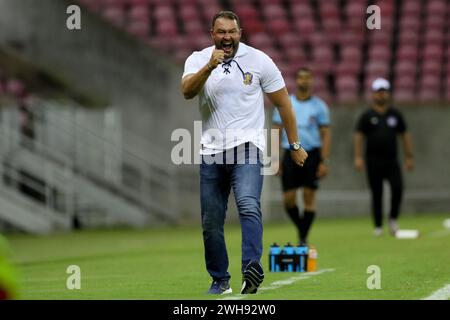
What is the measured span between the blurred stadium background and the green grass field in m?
0.32

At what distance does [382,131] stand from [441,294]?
10124mm

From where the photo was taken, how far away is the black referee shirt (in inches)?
790

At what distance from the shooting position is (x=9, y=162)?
938 inches

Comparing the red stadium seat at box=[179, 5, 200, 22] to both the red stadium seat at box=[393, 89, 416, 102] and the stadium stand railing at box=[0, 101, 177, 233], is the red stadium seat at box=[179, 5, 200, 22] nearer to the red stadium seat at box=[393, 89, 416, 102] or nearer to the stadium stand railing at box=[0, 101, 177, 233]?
the stadium stand railing at box=[0, 101, 177, 233]

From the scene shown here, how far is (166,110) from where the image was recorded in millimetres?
26438

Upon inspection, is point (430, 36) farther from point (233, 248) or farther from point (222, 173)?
point (222, 173)

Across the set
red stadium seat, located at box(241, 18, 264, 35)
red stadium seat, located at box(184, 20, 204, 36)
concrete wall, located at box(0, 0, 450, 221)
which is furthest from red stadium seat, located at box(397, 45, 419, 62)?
red stadium seat, located at box(184, 20, 204, 36)

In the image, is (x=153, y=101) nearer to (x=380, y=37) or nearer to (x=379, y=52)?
(x=379, y=52)

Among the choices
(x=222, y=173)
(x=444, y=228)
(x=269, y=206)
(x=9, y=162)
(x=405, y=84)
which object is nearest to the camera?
(x=222, y=173)

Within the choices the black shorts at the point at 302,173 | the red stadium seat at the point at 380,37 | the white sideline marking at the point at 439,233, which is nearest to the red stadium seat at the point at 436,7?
the red stadium seat at the point at 380,37

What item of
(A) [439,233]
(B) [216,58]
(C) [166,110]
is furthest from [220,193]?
(C) [166,110]

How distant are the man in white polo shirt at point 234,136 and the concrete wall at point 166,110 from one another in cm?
1502
